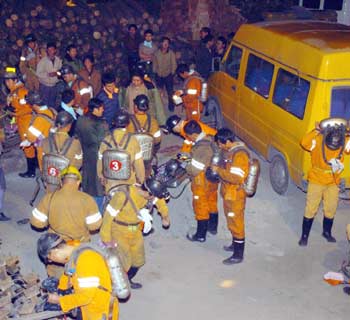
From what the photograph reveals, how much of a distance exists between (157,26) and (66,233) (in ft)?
35.3

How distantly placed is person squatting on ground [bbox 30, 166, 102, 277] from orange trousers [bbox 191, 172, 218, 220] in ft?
6.88

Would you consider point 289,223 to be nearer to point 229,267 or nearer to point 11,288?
point 229,267

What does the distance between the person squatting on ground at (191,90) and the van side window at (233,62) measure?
723 mm

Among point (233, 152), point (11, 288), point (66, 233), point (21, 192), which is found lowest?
point (21, 192)

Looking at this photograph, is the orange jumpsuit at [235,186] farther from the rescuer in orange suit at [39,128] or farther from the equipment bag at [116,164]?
the rescuer in orange suit at [39,128]

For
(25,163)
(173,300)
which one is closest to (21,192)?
(25,163)

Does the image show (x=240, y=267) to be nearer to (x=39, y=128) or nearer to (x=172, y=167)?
(x=172, y=167)

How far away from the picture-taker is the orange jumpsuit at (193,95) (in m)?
11.7

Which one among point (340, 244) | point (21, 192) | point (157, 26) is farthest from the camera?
point (157, 26)

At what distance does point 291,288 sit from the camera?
838 cm

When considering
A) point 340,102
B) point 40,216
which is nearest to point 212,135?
point 340,102

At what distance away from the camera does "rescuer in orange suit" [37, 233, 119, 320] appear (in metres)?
5.73

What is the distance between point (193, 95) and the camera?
11766 millimetres

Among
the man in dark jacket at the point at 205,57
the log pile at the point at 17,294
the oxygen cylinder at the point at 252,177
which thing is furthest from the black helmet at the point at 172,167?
the man in dark jacket at the point at 205,57
